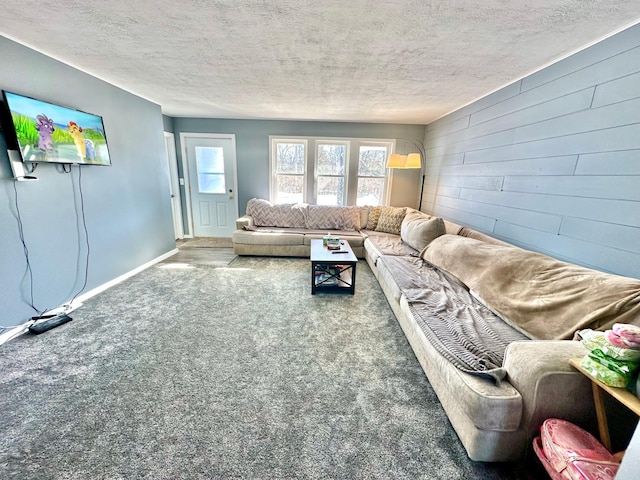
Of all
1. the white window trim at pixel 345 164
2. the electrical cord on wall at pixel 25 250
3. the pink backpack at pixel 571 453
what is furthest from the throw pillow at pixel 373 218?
the electrical cord on wall at pixel 25 250

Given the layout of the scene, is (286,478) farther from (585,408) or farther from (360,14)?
(360,14)

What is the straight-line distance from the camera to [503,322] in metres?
1.77

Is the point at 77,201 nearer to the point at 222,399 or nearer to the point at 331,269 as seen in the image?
the point at 222,399

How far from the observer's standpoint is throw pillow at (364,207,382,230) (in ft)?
15.2

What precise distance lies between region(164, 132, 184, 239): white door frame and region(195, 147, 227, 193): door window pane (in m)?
0.42

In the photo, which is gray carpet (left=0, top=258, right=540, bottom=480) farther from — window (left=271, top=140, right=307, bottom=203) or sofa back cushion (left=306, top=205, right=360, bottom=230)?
window (left=271, top=140, right=307, bottom=203)

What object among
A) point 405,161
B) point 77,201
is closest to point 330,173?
point 405,161

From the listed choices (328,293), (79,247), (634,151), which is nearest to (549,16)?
(634,151)

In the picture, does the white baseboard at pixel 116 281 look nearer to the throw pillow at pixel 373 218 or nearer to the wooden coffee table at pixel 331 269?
the wooden coffee table at pixel 331 269

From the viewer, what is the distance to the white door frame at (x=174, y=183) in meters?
4.81

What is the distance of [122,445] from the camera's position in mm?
1262

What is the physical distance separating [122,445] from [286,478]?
84cm

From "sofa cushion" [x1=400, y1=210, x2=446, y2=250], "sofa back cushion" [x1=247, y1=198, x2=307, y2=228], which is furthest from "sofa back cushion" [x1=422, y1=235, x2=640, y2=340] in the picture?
"sofa back cushion" [x1=247, y1=198, x2=307, y2=228]

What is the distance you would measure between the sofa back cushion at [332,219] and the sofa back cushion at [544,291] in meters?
2.37
